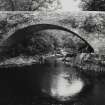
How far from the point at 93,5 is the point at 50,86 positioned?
10.8 metres

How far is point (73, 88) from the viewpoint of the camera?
16656 mm

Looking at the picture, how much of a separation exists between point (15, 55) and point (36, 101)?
9.93 m

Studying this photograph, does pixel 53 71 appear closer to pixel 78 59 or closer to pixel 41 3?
pixel 78 59

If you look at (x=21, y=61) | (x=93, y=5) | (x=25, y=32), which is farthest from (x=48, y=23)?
(x=93, y=5)

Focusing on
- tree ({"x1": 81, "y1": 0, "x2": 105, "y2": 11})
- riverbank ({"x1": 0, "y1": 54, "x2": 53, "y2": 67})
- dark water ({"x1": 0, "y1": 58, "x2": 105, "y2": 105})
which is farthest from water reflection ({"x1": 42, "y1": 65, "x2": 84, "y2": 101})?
tree ({"x1": 81, "y1": 0, "x2": 105, "y2": 11})

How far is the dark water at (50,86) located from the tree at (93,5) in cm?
664

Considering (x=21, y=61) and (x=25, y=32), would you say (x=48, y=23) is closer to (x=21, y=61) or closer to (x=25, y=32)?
(x=25, y=32)

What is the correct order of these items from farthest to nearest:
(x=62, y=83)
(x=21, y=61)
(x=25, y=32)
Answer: (x=21, y=61) → (x=25, y=32) → (x=62, y=83)

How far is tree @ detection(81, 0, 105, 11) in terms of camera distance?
77.7 feet

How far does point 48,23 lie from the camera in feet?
64.4

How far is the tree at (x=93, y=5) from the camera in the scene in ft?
77.7

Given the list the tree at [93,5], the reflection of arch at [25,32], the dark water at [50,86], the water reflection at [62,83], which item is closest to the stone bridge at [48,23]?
the reflection of arch at [25,32]

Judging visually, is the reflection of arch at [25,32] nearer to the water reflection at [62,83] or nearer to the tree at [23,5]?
the water reflection at [62,83]

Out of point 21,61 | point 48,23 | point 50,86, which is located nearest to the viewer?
point 50,86
